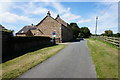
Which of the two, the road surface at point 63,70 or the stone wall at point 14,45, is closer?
the road surface at point 63,70

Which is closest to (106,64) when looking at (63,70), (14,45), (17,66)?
(63,70)

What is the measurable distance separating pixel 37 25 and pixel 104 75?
30.6m

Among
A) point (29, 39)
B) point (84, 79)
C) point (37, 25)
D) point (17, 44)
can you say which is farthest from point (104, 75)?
point (37, 25)

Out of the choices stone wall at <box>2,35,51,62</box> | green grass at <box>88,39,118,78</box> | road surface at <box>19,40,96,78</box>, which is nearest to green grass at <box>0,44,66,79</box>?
road surface at <box>19,40,96,78</box>

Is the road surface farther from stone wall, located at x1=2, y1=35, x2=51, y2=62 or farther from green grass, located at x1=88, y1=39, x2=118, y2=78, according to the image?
stone wall, located at x1=2, y1=35, x2=51, y2=62

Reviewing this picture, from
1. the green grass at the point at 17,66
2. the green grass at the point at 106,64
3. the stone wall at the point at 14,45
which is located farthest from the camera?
the stone wall at the point at 14,45

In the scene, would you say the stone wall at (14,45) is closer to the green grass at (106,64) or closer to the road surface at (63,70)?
the road surface at (63,70)

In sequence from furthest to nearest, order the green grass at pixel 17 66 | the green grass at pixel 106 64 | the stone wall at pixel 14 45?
the stone wall at pixel 14 45
the green grass at pixel 17 66
the green grass at pixel 106 64

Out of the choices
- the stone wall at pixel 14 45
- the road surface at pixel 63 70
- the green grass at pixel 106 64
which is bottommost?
the road surface at pixel 63 70

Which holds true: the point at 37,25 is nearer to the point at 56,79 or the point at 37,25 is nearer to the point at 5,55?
the point at 5,55

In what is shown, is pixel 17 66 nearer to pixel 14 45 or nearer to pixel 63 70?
pixel 63 70

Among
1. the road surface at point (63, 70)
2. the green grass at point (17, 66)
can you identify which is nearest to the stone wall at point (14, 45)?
the green grass at point (17, 66)

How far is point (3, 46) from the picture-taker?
34.1ft

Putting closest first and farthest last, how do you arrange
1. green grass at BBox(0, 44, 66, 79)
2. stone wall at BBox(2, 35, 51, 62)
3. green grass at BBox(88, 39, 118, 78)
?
green grass at BBox(88, 39, 118, 78) → green grass at BBox(0, 44, 66, 79) → stone wall at BBox(2, 35, 51, 62)
